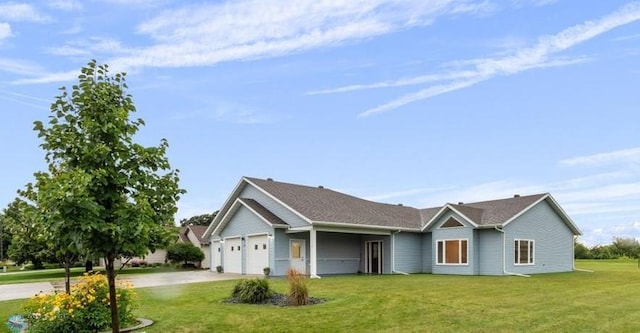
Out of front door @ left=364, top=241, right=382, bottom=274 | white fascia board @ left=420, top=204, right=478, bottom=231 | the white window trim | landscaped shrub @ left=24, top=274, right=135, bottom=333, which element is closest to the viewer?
landscaped shrub @ left=24, top=274, right=135, bottom=333

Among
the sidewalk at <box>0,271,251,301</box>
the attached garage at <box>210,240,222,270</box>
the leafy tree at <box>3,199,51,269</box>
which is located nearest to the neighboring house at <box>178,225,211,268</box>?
the attached garage at <box>210,240,222,270</box>

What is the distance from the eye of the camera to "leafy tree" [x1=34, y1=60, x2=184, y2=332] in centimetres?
607

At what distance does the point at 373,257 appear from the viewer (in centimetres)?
3012

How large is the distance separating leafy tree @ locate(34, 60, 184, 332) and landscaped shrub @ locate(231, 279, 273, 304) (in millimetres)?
7298

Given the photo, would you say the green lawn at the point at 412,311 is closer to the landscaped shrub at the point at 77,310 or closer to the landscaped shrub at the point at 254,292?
the landscaped shrub at the point at 254,292

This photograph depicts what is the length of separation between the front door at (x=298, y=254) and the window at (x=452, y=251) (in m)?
7.40

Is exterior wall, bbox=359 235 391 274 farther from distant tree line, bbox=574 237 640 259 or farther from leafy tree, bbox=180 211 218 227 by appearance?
leafy tree, bbox=180 211 218 227

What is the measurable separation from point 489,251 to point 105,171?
→ 78.6ft

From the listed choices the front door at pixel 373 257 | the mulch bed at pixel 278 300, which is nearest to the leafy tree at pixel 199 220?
the front door at pixel 373 257

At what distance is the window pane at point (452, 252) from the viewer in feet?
90.9

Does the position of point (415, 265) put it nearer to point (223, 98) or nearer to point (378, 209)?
point (378, 209)

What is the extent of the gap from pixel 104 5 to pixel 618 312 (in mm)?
13142

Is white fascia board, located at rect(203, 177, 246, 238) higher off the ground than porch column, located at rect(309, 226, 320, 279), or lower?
higher

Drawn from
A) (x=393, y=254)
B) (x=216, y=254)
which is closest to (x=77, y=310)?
(x=393, y=254)
